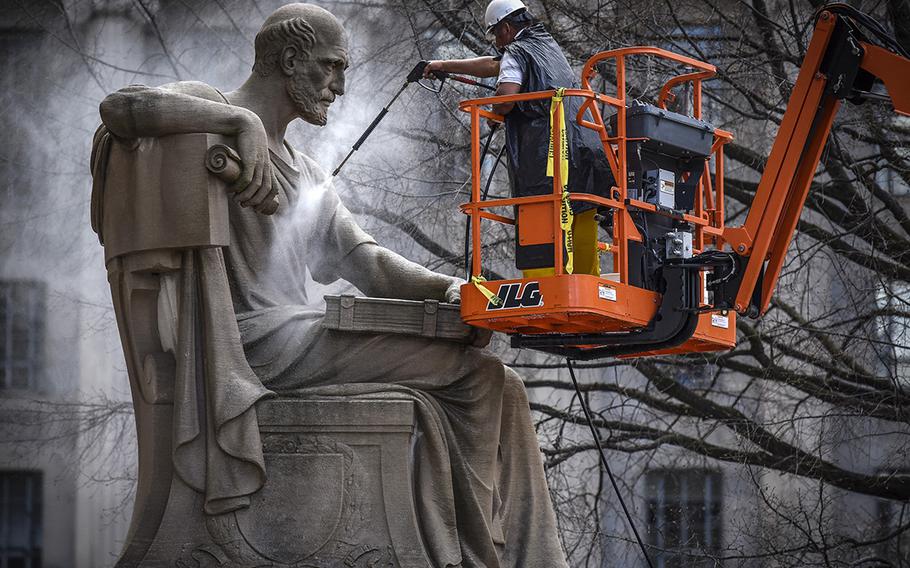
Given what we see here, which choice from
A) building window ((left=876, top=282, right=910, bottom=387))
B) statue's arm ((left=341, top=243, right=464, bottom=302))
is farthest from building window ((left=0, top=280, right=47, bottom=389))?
statue's arm ((left=341, top=243, right=464, bottom=302))

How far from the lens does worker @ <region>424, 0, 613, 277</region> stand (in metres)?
9.72

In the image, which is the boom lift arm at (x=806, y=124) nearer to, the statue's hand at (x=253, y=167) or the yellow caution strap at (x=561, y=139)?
the yellow caution strap at (x=561, y=139)

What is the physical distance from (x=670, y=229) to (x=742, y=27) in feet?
20.8

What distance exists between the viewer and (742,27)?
637 inches

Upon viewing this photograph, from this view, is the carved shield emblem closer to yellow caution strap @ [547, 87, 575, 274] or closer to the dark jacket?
yellow caution strap @ [547, 87, 575, 274]

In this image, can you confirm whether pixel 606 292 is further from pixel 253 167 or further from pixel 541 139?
pixel 253 167

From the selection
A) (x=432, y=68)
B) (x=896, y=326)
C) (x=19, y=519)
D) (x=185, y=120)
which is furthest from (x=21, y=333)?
(x=185, y=120)

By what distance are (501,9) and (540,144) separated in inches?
31.0

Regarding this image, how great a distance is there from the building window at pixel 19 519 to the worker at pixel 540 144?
25.9 feet

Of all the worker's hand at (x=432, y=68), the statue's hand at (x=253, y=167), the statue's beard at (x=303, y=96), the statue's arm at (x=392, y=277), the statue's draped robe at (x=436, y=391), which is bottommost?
the statue's draped robe at (x=436, y=391)

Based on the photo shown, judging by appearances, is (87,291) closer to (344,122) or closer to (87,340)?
(87,340)

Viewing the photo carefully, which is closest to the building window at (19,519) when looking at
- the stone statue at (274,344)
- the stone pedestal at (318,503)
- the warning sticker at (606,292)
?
the stone statue at (274,344)

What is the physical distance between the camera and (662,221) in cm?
1015

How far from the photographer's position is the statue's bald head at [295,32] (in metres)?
9.78
